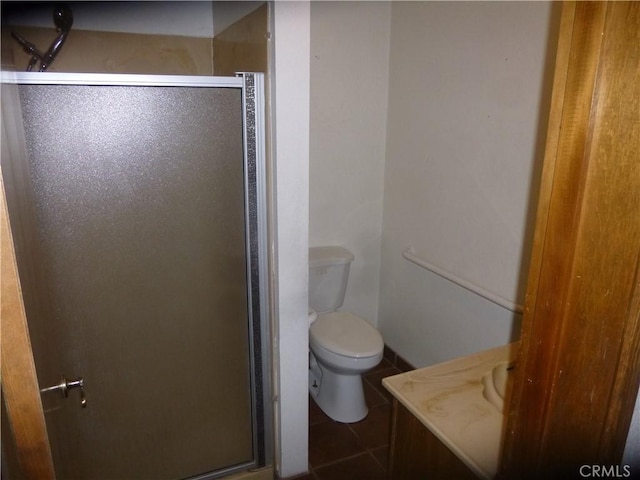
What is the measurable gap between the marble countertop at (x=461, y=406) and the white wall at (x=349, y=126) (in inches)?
56.4

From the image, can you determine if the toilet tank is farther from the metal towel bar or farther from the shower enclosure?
the shower enclosure

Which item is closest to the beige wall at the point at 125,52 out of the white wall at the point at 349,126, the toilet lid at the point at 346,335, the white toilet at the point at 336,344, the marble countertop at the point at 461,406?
the white wall at the point at 349,126

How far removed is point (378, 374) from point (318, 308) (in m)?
0.59

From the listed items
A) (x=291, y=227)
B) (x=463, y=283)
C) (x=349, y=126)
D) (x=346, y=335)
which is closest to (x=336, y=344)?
(x=346, y=335)

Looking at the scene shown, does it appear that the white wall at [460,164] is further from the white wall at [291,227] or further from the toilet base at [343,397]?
the white wall at [291,227]

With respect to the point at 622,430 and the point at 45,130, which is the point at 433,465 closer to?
the point at 622,430

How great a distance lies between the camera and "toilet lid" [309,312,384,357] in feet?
7.78

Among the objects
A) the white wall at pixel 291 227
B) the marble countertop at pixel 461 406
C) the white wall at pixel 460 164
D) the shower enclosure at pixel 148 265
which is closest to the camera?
the marble countertop at pixel 461 406

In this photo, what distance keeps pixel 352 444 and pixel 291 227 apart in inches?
48.0

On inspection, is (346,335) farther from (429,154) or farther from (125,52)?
(125,52)

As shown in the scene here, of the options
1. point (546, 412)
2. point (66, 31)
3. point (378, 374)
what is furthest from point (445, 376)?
point (66, 31)

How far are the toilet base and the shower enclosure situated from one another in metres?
0.63

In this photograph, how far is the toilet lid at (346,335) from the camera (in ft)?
7.78

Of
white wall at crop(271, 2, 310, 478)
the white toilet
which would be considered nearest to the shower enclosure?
white wall at crop(271, 2, 310, 478)
